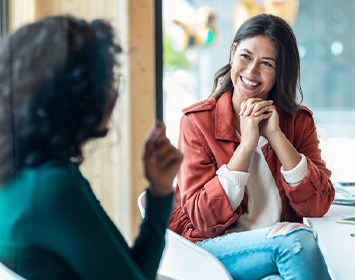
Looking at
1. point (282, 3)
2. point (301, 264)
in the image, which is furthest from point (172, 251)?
point (282, 3)

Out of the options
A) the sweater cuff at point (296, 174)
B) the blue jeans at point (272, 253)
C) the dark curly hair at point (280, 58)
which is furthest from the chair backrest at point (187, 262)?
the dark curly hair at point (280, 58)

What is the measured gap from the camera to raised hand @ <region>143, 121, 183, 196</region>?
1.87ft

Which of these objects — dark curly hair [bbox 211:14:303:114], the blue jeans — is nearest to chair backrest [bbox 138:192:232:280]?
the blue jeans

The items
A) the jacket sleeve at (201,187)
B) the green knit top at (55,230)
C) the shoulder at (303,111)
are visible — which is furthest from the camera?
the shoulder at (303,111)

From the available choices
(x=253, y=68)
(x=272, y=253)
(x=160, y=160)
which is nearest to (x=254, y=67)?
(x=253, y=68)

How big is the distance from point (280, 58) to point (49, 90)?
0.62 meters

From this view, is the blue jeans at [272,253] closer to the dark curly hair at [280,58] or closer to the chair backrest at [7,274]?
the dark curly hair at [280,58]

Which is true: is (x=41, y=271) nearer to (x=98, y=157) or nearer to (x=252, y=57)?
(x=98, y=157)

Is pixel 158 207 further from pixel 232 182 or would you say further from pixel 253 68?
pixel 253 68

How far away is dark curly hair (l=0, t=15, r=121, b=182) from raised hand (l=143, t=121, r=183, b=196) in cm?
9

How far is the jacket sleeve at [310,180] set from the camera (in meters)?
0.97

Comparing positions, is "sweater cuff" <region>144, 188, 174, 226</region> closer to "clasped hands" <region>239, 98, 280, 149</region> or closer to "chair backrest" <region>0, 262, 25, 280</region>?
"chair backrest" <region>0, 262, 25, 280</region>

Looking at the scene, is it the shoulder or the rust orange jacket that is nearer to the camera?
the rust orange jacket

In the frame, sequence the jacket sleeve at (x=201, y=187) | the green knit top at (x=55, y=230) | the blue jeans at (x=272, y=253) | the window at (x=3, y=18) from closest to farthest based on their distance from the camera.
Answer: the green knit top at (x=55, y=230) < the window at (x=3, y=18) < the blue jeans at (x=272, y=253) < the jacket sleeve at (x=201, y=187)
